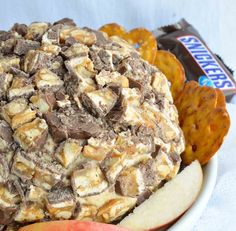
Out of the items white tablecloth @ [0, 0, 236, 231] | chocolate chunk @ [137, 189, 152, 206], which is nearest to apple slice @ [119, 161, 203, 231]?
chocolate chunk @ [137, 189, 152, 206]

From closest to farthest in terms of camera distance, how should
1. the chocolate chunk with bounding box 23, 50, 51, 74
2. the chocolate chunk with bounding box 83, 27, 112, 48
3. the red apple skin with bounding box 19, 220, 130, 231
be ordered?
the red apple skin with bounding box 19, 220, 130, 231, the chocolate chunk with bounding box 23, 50, 51, 74, the chocolate chunk with bounding box 83, 27, 112, 48

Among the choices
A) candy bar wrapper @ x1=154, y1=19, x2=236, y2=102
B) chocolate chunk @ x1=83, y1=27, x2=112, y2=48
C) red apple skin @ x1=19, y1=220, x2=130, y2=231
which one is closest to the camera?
red apple skin @ x1=19, y1=220, x2=130, y2=231

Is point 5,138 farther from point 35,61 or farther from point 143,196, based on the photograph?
point 143,196

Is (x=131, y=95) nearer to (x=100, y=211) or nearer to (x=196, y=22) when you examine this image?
(x=100, y=211)

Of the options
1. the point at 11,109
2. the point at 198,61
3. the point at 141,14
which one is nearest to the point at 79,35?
the point at 11,109

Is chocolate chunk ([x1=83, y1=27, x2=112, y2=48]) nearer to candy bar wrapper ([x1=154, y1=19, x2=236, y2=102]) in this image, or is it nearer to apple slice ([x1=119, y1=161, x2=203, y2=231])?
apple slice ([x1=119, y1=161, x2=203, y2=231])

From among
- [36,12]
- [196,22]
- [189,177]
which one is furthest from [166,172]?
[196,22]

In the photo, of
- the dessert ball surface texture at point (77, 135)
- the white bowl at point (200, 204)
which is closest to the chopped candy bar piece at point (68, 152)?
the dessert ball surface texture at point (77, 135)
